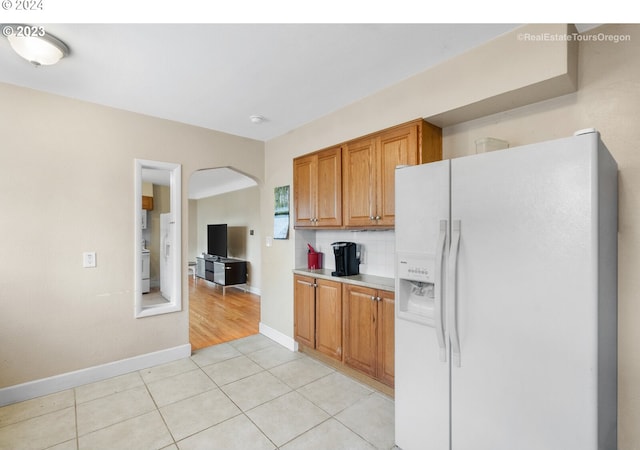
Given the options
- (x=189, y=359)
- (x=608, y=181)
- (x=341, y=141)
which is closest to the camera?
(x=608, y=181)

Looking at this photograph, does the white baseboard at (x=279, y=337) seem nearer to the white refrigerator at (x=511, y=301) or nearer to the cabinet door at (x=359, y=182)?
the cabinet door at (x=359, y=182)

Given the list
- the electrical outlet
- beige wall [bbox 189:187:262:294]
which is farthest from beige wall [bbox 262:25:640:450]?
beige wall [bbox 189:187:262:294]

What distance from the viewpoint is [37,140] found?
101 inches

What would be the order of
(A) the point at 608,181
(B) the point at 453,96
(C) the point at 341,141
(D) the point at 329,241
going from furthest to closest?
1. (D) the point at 329,241
2. (C) the point at 341,141
3. (B) the point at 453,96
4. (A) the point at 608,181

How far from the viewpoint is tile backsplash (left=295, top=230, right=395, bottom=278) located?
115 inches

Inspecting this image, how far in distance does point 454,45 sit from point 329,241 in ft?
7.27

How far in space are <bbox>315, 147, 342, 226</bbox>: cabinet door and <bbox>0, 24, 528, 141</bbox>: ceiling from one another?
0.48 m

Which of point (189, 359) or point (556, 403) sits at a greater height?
point (556, 403)

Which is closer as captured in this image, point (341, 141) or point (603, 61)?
point (603, 61)

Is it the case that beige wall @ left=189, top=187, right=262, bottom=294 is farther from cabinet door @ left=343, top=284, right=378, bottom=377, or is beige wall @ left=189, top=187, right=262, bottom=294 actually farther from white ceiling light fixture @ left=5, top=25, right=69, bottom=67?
white ceiling light fixture @ left=5, top=25, right=69, bottom=67

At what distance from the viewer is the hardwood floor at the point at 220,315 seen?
13.0 feet

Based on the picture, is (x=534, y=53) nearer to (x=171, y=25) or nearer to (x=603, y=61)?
(x=603, y=61)

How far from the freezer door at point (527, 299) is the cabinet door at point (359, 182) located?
104 cm

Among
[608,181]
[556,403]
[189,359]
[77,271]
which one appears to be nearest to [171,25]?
[77,271]
